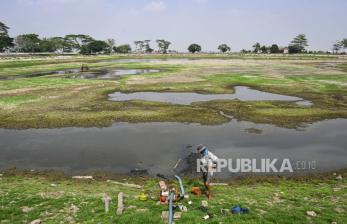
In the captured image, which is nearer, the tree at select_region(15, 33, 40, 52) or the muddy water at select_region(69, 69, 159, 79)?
the muddy water at select_region(69, 69, 159, 79)

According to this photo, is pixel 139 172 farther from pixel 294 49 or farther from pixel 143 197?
Result: pixel 294 49

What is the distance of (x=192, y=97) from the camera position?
35500mm

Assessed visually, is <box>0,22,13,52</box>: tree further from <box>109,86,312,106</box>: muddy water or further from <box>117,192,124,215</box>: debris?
<box>117,192,124,215</box>: debris

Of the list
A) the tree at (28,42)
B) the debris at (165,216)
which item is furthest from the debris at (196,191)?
the tree at (28,42)

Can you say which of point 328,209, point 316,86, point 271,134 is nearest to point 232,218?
point 328,209

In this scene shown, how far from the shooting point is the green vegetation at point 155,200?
32.7 ft

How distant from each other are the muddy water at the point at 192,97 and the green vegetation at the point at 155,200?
19321 millimetres

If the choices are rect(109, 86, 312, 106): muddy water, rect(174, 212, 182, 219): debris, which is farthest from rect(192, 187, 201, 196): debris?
rect(109, 86, 312, 106): muddy water

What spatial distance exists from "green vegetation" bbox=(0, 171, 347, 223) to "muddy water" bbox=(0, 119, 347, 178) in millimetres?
1759

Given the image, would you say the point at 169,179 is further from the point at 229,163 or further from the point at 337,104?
the point at 337,104

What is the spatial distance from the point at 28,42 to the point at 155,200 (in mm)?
185692

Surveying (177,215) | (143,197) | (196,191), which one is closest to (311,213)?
(196,191)

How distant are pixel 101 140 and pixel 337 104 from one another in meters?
25.9

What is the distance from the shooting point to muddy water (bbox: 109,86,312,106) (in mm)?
33500
